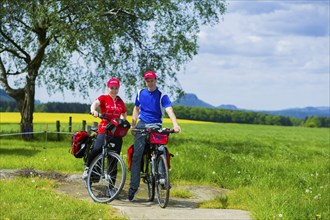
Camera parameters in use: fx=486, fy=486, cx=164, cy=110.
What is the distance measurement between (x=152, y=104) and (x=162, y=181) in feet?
4.35

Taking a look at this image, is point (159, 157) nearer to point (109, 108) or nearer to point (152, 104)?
point (152, 104)

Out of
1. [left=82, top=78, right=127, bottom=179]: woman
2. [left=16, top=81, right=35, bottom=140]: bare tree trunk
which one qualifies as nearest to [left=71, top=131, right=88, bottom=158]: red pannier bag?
[left=82, top=78, right=127, bottom=179]: woman

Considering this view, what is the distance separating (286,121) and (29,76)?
88739 millimetres

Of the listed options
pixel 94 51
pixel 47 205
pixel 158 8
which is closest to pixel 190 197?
pixel 47 205

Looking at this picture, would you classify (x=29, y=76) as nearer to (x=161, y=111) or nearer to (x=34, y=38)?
(x=34, y=38)

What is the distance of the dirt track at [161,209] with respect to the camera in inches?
295

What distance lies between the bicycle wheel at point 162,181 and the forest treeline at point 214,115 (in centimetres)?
5447

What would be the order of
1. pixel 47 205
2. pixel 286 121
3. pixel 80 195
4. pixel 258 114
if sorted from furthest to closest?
pixel 286 121 → pixel 258 114 → pixel 80 195 → pixel 47 205

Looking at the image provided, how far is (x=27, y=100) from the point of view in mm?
23828

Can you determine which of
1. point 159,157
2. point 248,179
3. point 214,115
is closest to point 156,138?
point 159,157

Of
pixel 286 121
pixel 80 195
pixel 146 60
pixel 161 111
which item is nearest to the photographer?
pixel 161 111

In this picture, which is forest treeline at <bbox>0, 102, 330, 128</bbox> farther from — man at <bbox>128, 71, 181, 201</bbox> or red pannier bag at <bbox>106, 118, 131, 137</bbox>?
man at <bbox>128, 71, 181, 201</bbox>

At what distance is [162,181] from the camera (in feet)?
26.7

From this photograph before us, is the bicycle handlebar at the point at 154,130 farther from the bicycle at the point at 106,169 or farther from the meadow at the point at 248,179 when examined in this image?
the meadow at the point at 248,179
